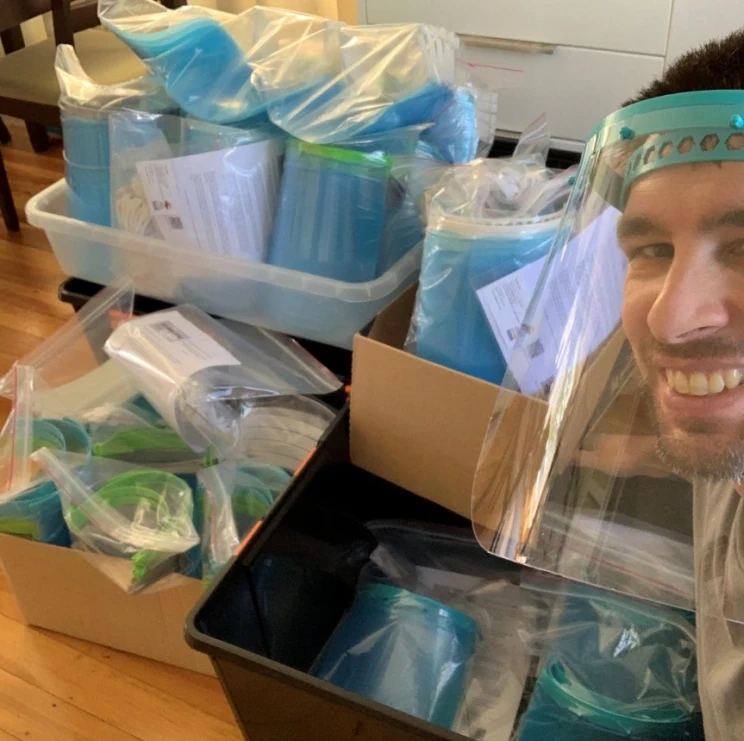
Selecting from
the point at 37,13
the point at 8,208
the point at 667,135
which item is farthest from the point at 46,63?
the point at 667,135

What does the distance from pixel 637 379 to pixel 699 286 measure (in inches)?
4.4

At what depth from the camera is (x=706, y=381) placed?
0.52 metres

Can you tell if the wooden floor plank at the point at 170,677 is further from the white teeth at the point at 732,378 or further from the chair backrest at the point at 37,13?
the chair backrest at the point at 37,13

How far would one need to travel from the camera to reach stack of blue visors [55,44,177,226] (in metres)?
1.00

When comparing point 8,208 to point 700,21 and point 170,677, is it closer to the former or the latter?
point 170,677

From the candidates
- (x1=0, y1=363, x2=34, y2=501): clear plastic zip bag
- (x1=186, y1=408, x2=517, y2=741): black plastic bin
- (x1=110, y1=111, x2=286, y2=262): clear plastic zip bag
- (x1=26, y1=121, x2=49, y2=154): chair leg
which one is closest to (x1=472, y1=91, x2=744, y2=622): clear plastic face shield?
(x1=186, y1=408, x2=517, y2=741): black plastic bin

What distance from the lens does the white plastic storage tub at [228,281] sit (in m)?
0.95

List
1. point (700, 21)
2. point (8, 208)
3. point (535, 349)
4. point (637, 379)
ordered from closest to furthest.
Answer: point (637, 379), point (535, 349), point (700, 21), point (8, 208)

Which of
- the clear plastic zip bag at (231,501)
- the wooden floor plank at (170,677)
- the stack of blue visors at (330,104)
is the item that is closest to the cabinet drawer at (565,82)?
the stack of blue visors at (330,104)

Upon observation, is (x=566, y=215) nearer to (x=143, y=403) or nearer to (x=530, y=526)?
(x=530, y=526)

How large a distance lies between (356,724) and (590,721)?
0.21 metres

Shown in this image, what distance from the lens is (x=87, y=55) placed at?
69.9 inches

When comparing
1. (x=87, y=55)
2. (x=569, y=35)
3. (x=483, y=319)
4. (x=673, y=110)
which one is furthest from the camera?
(x=87, y=55)

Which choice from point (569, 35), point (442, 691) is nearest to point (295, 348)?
point (442, 691)
